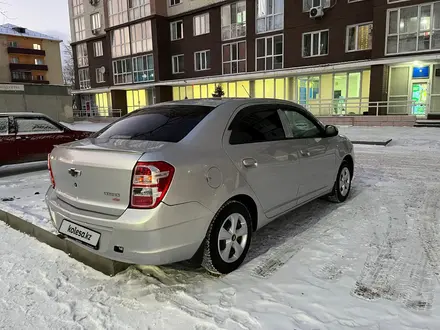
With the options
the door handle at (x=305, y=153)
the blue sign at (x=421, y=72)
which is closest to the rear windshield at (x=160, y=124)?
the door handle at (x=305, y=153)

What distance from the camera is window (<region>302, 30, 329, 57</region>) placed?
72.9ft

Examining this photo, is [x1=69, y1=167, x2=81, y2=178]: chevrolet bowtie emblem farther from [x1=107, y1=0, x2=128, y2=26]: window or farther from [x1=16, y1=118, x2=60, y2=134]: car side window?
[x1=107, y1=0, x2=128, y2=26]: window

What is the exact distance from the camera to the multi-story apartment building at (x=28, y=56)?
5734 cm

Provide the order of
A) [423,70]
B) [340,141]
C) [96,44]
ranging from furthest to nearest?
[96,44] < [423,70] < [340,141]

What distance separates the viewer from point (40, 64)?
6047 centimetres

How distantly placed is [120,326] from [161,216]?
0.83m

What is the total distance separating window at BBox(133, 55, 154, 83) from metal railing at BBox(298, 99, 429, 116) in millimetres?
14768

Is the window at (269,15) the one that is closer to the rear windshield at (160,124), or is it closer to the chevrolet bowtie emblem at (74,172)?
the rear windshield at (160,124)

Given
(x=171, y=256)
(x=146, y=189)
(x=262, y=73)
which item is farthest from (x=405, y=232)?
(x=262, y=73)

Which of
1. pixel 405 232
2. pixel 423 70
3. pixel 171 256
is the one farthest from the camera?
A: pixel 423 70

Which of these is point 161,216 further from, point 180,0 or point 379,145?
point 180,0

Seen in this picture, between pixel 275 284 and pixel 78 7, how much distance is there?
1705 inches

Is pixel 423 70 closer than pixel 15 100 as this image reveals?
Yes

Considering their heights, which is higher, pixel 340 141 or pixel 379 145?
pixel 340 141
